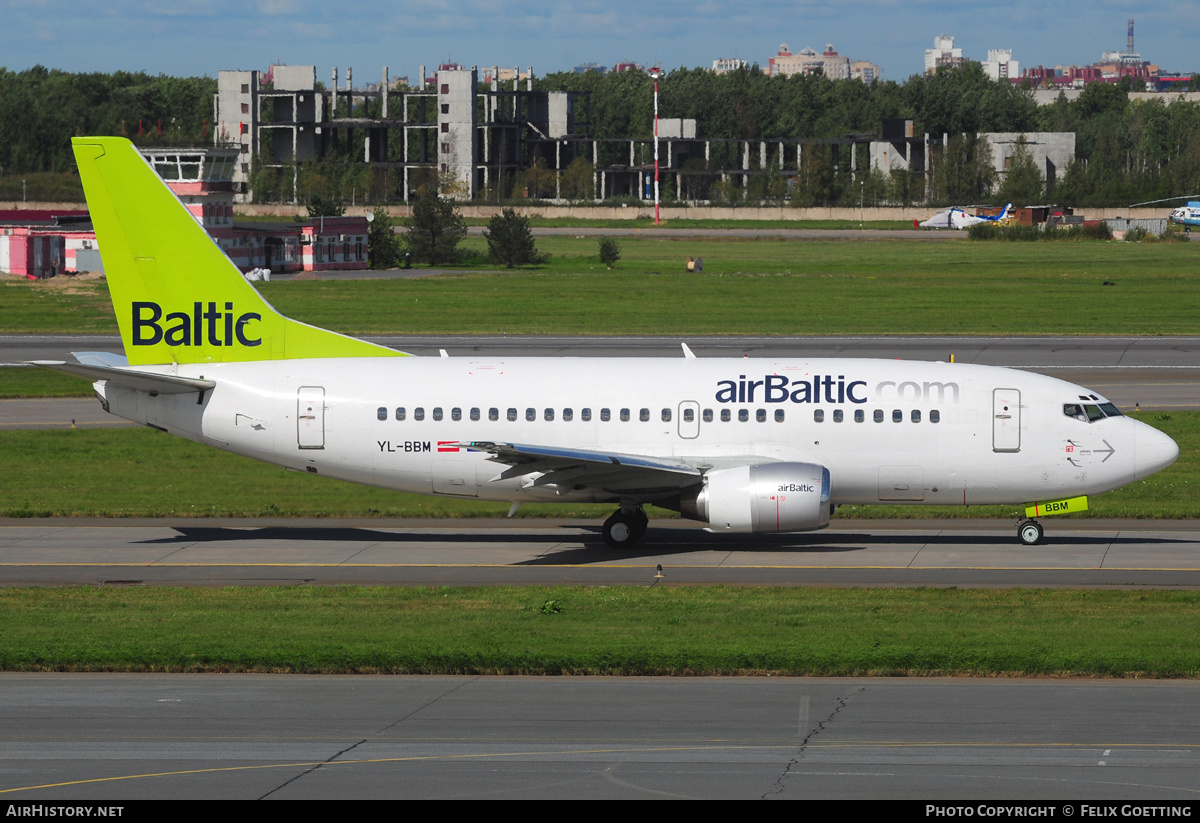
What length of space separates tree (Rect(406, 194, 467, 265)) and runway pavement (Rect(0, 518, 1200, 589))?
9339cm

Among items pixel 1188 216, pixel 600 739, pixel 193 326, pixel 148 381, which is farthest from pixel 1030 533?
pixel 1188 216

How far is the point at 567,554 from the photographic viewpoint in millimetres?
33562

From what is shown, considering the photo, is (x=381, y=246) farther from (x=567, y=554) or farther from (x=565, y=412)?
(x=567, y=554)

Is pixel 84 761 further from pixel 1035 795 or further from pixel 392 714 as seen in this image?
pixel 1035 795

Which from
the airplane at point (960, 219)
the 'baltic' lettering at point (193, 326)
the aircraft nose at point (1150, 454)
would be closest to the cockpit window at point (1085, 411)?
the aircraft nose at point (1150, 454)

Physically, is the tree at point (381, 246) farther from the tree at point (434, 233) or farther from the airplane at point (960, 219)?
the airplane at point (960, 219)

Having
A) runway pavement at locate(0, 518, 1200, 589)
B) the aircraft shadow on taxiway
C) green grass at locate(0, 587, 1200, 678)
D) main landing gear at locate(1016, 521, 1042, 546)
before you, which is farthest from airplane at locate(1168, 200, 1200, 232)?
green grass at locate(0, 587, 1200, 678)

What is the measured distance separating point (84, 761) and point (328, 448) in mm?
16077

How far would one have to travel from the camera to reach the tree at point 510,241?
12862 cm

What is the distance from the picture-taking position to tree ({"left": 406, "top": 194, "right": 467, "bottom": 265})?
128875mm

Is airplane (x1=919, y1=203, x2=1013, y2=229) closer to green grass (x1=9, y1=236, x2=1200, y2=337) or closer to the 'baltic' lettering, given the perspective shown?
green grass (x1=9, y1=236, x2=1200, y2=337)

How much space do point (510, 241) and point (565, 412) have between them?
3797 inches

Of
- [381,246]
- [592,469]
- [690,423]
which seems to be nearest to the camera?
[592,469]

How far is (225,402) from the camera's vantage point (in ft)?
111
